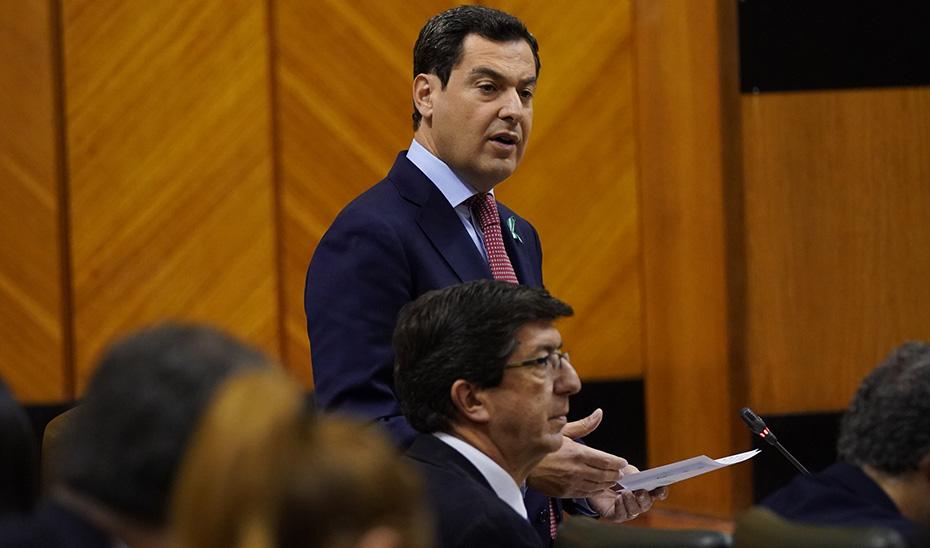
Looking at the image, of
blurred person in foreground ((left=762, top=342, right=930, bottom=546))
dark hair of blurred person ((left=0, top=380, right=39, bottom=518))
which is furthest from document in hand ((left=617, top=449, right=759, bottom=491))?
dark hair of blurred person ((left=0, top=380, right=39, bottom=518))

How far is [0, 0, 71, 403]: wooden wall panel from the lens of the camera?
489cm

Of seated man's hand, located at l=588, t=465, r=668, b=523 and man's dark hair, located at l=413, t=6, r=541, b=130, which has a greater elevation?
man's dark hair, located at l=413, t=6, r=541, b=130

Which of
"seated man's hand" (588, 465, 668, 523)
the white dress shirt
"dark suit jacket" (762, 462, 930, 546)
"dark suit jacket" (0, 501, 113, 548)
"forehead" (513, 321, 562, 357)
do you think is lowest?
"seated man's hand" (588, 465, 668, 523)

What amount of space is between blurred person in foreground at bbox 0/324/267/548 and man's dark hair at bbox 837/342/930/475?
0.99m

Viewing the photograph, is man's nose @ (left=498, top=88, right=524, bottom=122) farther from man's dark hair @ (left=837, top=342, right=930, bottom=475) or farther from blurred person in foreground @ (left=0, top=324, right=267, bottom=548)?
Answer: blurred person in foreground @ (left=0, top=324, right=267, bottom=548)

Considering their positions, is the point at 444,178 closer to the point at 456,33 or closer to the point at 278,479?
the point at 456,33

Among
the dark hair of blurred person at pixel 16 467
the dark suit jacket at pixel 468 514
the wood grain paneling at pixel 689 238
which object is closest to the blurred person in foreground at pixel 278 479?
the dark hair of blurred person at pixel 16 467

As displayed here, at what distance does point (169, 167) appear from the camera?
16.5ft

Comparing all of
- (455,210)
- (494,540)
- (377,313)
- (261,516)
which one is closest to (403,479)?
(261,516)

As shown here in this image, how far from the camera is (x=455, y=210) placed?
9.50ft

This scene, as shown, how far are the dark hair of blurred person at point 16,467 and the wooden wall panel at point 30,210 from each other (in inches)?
139

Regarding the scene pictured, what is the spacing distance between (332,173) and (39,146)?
39.1 inches

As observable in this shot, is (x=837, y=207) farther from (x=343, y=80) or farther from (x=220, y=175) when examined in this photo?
(x=220, y=175)

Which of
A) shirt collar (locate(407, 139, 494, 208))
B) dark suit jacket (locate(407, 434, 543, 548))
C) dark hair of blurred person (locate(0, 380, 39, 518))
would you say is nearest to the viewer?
dark hair of blurred person (locate(0, 380, 39, 518))
